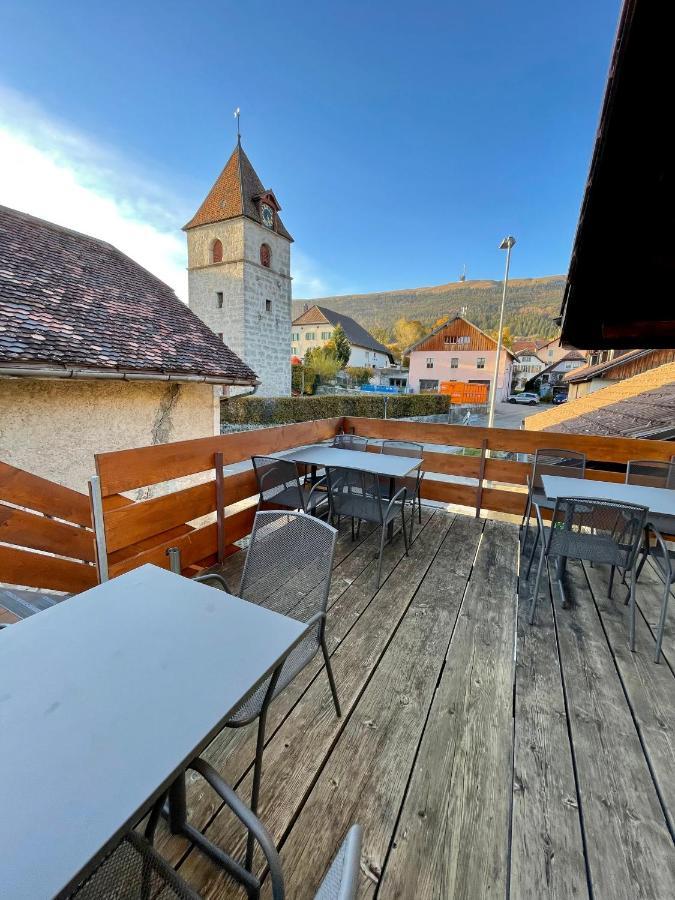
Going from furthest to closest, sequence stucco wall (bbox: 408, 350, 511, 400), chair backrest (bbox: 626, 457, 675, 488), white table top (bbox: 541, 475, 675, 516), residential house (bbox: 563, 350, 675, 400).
A: stucco wall (bbox: 408, 350, 511, 400) → residential house (bbox: 563, 350, 675, 400) → chair backrest (bbox: 626, 457, 675, 488) → white table top (bbox: 541, 475, 675, 516)

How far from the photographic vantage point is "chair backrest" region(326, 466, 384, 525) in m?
2.68

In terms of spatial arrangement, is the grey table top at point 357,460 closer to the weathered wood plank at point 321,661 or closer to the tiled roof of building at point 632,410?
the weathered wood plank at point 321,661

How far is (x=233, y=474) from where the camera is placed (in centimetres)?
295

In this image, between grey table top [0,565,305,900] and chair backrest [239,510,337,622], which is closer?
grey table top [0,565,305,900]

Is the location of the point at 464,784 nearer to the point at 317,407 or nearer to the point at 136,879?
the point at 136,879

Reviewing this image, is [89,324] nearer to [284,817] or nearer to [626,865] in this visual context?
[284,817]

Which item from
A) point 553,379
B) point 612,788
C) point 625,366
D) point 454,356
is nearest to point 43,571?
point 612,788

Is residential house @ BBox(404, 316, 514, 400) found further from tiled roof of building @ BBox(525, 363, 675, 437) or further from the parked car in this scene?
tiled roof of building @ BBox(525, 363, 675, 437)

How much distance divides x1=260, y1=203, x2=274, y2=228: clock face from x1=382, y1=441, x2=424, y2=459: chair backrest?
55.3 ft

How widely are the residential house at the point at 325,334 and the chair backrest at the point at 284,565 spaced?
39.3 m

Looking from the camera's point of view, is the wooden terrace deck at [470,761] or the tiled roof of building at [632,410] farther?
the tiled roof of building at [632,410]

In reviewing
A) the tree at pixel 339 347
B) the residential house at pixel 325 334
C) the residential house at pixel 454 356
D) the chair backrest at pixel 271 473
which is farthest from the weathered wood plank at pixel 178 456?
the residential house at pixel 325 334

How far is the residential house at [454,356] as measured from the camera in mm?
29562

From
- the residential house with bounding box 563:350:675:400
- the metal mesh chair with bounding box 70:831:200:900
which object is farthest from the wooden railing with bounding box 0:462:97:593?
the residential house with bounding box 563:350:675:400
